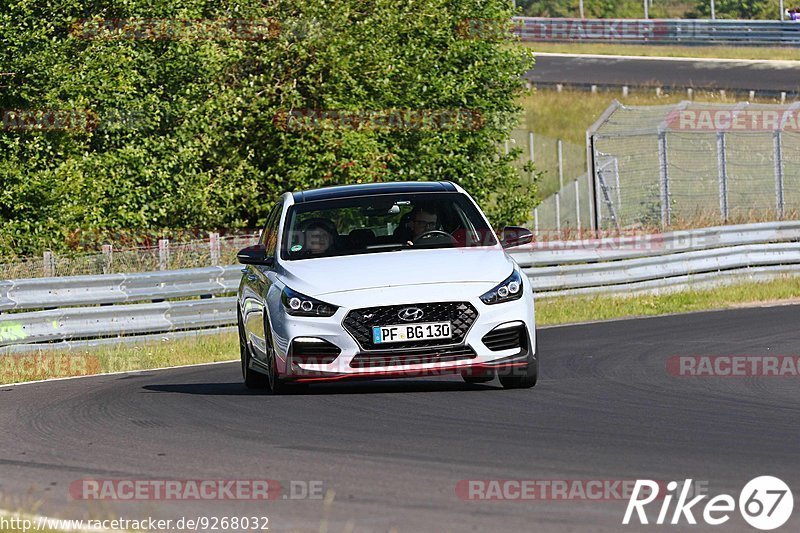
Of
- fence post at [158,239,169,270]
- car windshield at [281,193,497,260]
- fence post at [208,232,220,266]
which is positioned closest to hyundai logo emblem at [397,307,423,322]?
car windshield at [281,193,497,260]

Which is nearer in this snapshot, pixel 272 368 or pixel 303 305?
pixel 303 305

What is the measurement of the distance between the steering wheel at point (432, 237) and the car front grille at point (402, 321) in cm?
116

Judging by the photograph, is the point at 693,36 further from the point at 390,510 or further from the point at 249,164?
the point at 390,510

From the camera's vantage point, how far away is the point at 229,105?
2958 centimetres

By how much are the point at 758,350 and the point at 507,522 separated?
8.86 metres

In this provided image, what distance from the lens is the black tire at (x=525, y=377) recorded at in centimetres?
1105

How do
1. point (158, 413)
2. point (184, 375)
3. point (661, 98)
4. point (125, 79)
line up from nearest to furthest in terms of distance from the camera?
point (158, 413) → point (184, 375) → point (125, 79) → point (661, 98)

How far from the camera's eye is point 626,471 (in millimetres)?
7191

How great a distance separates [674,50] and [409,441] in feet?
182

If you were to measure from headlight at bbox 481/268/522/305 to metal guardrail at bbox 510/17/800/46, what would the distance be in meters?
49.2

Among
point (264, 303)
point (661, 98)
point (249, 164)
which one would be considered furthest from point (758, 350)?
point (661, 98)

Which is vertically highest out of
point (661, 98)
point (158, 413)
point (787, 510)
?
point (787, 510)

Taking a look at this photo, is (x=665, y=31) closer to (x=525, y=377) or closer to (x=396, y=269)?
(x=525, y=377)

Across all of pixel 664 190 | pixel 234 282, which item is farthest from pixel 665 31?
pixel 234 282
